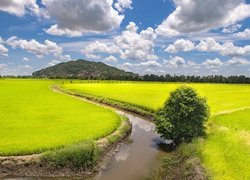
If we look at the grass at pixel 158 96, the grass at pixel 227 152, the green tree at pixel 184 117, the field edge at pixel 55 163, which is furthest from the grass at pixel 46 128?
the grass at pixel 158 96

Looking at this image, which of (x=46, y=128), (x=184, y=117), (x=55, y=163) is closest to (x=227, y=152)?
(x=184, y=117)

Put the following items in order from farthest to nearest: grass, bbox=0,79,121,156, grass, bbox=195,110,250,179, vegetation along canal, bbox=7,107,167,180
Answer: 1. grass, bbox=0,79,121,156
2. vegetation along canal, bbox=7,107,167,180
3. grass, bbox=195,110,250,179

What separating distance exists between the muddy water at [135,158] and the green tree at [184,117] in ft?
6.36

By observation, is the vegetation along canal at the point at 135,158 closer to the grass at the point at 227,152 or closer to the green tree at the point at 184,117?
the green tree at the point at 184,117

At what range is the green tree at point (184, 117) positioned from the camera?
23125 millimetres

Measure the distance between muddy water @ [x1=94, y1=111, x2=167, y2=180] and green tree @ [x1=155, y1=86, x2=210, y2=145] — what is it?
1940 mm

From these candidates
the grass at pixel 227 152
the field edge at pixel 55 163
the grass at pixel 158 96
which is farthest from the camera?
the grass at pixel 158 96

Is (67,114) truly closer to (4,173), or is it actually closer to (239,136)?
(4,173)

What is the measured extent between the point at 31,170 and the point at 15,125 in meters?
9.94

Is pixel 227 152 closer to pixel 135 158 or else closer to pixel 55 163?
pixel 135 158

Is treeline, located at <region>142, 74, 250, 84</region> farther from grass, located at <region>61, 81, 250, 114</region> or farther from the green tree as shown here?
the green tree

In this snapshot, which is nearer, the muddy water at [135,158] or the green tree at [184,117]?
the muddy water at [135,158]

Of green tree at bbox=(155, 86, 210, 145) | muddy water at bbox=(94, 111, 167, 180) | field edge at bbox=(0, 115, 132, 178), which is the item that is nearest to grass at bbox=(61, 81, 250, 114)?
muddy water at bbox=(94, 111, 167, 180)

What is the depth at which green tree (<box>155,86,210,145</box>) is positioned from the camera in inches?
910
